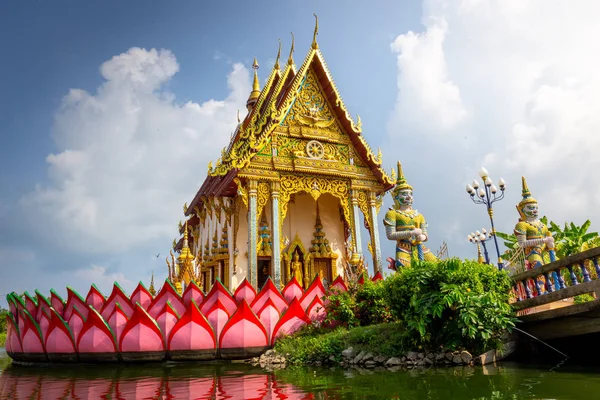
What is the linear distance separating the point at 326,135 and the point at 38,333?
26.4 ft

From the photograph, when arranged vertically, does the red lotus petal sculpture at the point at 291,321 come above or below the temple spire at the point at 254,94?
below

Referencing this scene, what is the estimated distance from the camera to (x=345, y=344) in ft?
23.2

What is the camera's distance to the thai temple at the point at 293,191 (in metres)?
11.2

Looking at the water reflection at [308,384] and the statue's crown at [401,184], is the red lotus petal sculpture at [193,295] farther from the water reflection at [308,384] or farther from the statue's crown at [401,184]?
the statue's crown at [401,184]

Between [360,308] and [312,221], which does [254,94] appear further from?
[360,308]

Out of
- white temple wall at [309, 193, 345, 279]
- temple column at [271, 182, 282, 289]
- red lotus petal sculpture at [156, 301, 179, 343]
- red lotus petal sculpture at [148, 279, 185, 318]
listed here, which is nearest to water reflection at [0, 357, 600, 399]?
red lotus petal sculpture at [156, 301, 179, 343]

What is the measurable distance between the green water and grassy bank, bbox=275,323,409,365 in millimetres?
625

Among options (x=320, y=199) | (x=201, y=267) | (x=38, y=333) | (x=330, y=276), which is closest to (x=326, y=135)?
(x=320, y=199)

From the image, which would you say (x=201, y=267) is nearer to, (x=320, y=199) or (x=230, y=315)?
(x=320, y=199)

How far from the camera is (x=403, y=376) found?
5.34 meters

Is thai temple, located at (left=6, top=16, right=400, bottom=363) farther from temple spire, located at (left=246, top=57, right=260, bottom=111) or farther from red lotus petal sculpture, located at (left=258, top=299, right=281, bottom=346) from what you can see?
temple spire, located at (left=246, top=57, right=260, bottom=111)

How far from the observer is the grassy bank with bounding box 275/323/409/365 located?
21.8 feet

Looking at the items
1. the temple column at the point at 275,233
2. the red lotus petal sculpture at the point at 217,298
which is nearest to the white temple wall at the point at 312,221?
the temple column at the point at 275,233

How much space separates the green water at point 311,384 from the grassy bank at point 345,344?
625 mm
